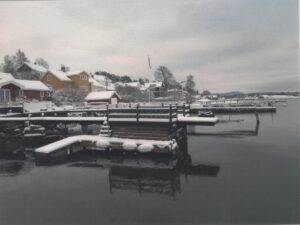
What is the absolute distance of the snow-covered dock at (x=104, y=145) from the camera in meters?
9.50

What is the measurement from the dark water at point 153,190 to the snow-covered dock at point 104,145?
42 cm

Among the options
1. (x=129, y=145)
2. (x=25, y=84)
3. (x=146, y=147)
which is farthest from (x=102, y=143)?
(x=25, y=84)

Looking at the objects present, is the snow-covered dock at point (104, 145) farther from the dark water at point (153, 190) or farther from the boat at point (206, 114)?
the boat at point (206, 114)

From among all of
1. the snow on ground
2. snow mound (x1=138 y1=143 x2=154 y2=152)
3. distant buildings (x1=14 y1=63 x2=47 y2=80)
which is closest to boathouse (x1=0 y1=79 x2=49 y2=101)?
the snow on ground

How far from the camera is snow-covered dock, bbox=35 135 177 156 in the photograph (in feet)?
31.2

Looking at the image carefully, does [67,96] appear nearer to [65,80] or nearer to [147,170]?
[65,80]

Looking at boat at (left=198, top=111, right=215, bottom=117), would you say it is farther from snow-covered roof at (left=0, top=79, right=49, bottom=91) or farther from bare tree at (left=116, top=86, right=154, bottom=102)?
bare tree at (left=116, top=86, right=154, bottom=102)

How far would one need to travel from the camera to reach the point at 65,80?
4072 centimetres

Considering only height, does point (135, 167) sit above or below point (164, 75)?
below

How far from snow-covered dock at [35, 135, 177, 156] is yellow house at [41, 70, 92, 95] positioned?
102 ft

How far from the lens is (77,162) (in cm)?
953

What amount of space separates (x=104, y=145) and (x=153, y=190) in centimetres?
407

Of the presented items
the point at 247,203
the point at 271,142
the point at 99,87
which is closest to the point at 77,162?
the point at 247,203

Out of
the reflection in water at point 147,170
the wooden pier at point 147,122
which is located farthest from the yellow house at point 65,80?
the reflection in water at point 147,170
